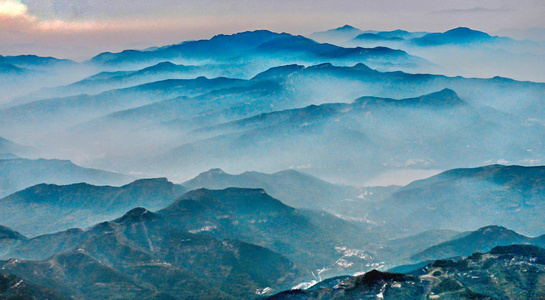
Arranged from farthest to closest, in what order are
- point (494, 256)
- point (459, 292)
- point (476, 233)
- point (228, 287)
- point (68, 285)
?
point (476, 233), point (228, 287), point (68, 285), point (494, 256), point (459, 292)

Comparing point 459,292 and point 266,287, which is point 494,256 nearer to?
point 459,292

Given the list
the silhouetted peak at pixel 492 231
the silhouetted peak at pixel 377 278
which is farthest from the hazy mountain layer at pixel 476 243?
the silhouetted peak at pixel 377 278

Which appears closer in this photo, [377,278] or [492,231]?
[377,278]

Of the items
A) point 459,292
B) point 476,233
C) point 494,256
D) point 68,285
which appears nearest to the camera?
point 459,292

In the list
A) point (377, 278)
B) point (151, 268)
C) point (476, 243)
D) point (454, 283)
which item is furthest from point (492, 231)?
point (151, 268)

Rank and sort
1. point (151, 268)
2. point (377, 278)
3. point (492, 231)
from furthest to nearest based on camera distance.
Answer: point (492, 231), point (151, 268), point (377, 278)

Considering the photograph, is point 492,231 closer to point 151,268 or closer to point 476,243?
point 476,243

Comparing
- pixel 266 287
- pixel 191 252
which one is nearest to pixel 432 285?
pixel 266 287

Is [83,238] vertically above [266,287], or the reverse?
[83,238]

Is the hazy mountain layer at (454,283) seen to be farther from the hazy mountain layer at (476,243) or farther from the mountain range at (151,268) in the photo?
the mountain range at (151,268)

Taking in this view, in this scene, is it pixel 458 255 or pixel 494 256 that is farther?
pixel 458 255
